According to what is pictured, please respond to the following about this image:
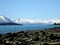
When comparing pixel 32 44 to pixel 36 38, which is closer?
pixel 32 44

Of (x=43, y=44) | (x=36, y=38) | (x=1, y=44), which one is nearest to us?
(x=1, y=44)

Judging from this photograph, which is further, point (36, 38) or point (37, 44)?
point (36, 38)

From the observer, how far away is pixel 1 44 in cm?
2478

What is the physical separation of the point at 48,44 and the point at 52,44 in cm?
60

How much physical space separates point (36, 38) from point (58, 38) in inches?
147

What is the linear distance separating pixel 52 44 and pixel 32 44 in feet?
8.89

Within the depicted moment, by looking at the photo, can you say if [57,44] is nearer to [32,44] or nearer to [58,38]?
[32,44]

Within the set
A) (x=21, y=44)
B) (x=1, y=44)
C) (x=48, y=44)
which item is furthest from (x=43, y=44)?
(x=1, y=44)

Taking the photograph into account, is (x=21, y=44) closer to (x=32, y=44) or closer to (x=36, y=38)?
(x=32, y=44)

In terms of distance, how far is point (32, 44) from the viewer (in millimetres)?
27641

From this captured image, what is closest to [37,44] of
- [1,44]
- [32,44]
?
[32,44]

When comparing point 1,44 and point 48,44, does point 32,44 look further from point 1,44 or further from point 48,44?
point 1,44

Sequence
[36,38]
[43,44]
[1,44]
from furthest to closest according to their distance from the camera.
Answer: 1. [36,38]
2. [43,44]
3. [1,44]

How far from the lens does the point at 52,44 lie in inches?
1083
